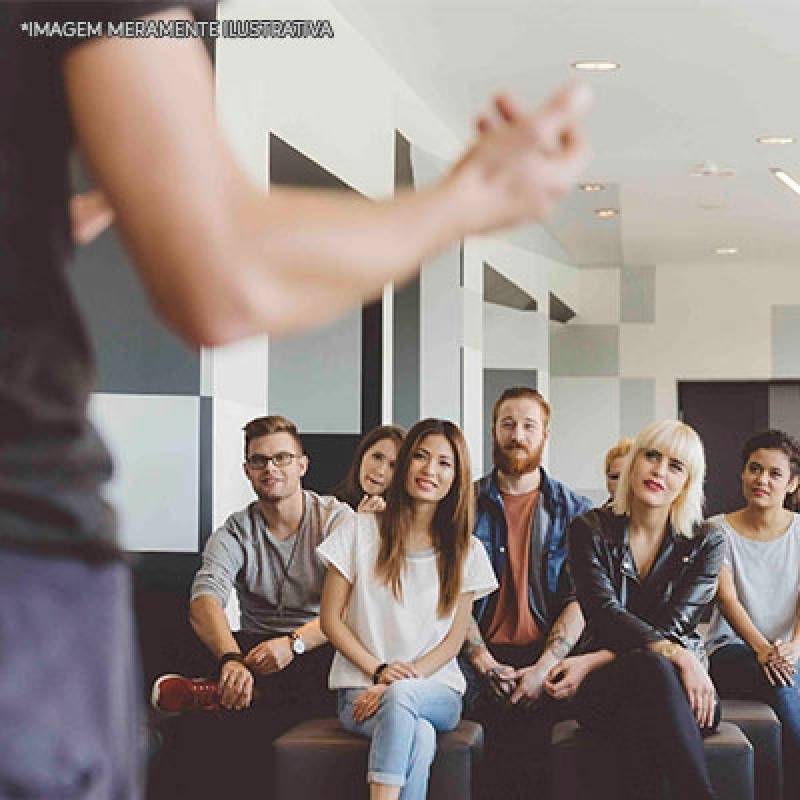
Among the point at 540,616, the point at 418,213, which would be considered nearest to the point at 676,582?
the point at 540,616

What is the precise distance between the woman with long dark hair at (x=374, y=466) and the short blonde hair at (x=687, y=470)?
0.77 m

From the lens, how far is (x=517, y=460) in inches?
182

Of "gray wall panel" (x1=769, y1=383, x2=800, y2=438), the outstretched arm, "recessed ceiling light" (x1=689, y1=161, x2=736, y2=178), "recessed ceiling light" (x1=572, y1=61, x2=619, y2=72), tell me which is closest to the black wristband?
"recessed ceiling light" (x1=572, y1=61, x2=619, y2=72)

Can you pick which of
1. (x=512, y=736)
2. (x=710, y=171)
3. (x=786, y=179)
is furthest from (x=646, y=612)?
(x=786, y=179)

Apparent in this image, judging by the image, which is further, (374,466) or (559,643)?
(374,466)

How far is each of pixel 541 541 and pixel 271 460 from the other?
0.76m

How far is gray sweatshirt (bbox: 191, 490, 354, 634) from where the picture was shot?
4.27 metres

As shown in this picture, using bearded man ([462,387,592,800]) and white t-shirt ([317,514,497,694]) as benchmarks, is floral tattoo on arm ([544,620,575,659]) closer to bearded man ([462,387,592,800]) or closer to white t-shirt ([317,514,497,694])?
bearded man ([462,387,592,800])

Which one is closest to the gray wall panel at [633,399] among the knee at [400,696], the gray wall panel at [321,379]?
the gray wall panel at [321,379]

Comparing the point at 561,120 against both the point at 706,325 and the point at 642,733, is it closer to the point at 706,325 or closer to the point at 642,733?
the point at 642,733

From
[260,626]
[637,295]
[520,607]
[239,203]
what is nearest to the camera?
[239,203]

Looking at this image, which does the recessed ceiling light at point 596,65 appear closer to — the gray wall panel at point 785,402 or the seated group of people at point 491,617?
the seated group of people at point 491,617

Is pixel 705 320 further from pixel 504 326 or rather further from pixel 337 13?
pixel 337 13

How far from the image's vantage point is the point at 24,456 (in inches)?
27.5
